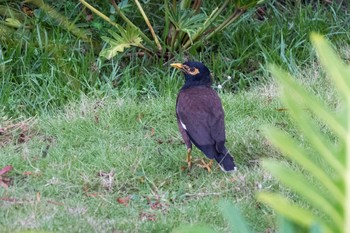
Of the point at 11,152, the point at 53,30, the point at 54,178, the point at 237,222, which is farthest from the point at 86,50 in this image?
the point at 237,222

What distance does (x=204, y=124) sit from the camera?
489 centimetres

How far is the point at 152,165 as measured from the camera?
5.04 metres

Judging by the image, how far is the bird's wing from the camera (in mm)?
4793

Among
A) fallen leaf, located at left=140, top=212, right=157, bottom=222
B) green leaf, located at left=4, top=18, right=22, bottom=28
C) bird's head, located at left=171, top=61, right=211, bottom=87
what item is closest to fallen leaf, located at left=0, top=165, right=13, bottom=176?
fallen leaf, located at left=140, top=212, right=157, bottom=222

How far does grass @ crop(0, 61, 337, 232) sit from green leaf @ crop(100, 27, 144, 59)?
0.53m

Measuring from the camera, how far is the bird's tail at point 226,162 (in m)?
4.73

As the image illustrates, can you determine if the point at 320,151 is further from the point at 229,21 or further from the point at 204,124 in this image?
the point at 229,21

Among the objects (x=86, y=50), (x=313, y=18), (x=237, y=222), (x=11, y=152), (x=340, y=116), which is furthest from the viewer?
(x=313, y=18)

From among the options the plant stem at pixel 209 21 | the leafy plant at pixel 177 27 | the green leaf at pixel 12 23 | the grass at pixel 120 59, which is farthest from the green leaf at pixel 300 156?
the green leaf at pixel 12 23

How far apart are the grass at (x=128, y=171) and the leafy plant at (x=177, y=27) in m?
0.68

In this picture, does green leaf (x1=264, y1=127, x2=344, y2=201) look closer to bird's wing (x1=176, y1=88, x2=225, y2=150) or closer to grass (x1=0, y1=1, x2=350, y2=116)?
bird's wing (x1=176, y1=88, x2=225, y2=150)

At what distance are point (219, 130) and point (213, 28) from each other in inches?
104

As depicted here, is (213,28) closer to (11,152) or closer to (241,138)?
(241,138)

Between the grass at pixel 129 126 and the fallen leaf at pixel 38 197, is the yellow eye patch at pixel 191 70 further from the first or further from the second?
the fallen leaf at pixel 38 197
